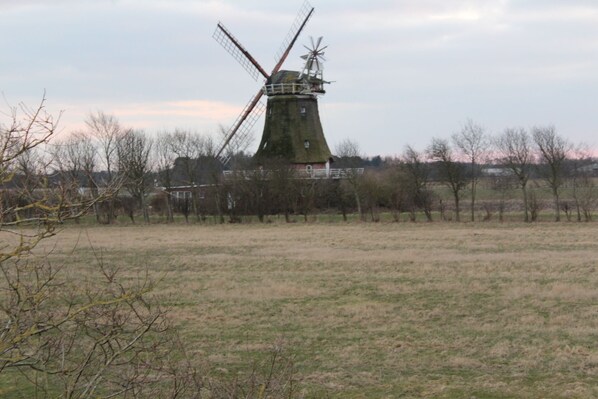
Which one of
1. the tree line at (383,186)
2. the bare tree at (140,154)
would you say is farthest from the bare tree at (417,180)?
the bare tree at (140,154)

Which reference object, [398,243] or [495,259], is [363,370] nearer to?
[495,259]

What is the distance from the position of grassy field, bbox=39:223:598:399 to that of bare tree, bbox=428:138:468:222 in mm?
18119

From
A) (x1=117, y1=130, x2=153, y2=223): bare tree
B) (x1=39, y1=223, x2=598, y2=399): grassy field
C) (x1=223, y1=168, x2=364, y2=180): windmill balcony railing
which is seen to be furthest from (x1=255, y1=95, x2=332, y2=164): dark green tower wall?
(x1=39, y1=223, x2=598, y2=399): grassy field

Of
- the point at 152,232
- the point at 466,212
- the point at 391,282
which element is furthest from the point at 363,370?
the point at 466,212

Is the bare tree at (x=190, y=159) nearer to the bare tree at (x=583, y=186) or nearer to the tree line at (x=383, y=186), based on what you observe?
the tree line at (x=383, y=186)

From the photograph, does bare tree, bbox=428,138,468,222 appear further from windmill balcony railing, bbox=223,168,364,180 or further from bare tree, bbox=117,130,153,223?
bare tree, bbox=117,130,153,223

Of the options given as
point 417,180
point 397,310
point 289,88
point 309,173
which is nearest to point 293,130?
point 289,88

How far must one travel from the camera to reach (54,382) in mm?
10578

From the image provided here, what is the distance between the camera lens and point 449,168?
51.4 m

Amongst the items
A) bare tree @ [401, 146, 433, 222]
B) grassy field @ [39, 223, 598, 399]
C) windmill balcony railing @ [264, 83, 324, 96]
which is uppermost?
windmill balcony railing @ [264, 83, 324, 96]

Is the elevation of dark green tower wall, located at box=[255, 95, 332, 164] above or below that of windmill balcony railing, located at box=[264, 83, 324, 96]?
below

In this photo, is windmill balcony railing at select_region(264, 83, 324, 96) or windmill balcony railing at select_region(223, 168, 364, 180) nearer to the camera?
windmill balcony railing at select_region(223, 168, 364, 180)

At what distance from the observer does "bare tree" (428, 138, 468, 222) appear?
51.2 m

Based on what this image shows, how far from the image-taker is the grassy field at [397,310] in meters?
10.6
